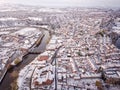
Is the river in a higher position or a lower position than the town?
lower

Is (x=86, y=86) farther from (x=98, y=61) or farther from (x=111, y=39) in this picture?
(x=111, y=39)

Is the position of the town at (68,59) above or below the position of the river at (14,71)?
above

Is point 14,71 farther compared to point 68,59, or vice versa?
point 68,59

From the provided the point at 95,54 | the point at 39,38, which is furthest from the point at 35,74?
the point at 39,38

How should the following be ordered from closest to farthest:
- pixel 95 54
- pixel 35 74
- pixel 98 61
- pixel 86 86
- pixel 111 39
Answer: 1. pixel 86 86
2. pixel 35 74
3. pixel 98 61
4. pixel 95 54
5. pixel 111 39

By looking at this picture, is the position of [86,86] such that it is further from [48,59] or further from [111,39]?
[111,39]

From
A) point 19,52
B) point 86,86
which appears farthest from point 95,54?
point 19,52

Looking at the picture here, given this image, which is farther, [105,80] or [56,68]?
[56,68]

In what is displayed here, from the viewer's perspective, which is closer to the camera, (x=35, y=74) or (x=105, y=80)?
(x=105, y=80)

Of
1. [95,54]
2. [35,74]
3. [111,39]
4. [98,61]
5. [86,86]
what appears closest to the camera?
[86,86]
